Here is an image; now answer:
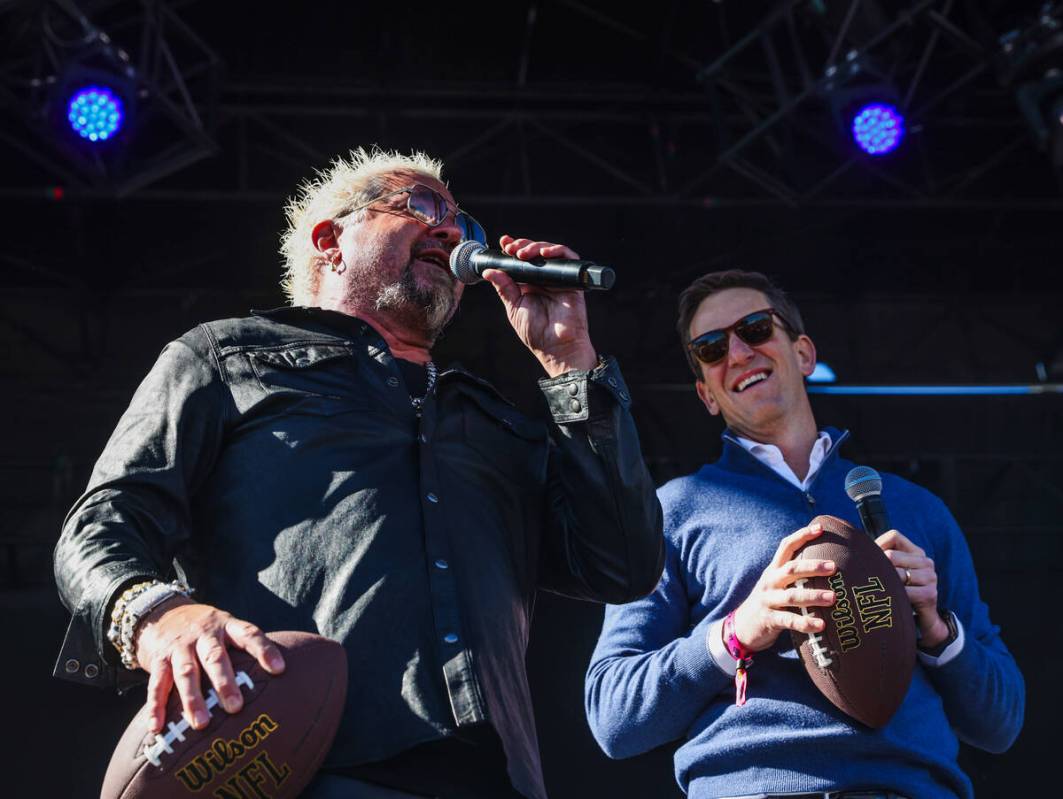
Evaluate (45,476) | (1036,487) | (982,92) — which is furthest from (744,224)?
(45,476)

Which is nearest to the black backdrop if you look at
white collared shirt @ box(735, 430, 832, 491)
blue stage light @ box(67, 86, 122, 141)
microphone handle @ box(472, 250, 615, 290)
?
blue stage light @ box(67, 86, 122, 141)

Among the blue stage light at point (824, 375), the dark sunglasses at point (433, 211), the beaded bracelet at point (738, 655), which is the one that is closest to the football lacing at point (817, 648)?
→ the beaded bracelet at point (738, 655)

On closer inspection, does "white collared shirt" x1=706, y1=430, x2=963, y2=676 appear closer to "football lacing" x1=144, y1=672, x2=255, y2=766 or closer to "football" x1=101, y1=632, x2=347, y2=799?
"football" x1=101, y1=632, x2=347, y2=799

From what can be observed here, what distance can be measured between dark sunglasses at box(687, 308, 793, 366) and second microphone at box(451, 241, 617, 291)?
2.38ft

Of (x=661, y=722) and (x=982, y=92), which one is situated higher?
(x=982, y=92)

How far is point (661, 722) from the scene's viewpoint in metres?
2.25

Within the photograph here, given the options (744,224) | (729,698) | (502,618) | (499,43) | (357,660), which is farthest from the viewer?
(744,224)

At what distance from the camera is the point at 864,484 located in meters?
2.23

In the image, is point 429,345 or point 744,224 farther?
point 744,224

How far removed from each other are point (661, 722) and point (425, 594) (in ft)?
2.39

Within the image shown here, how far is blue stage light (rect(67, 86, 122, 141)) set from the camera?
15.8 ft

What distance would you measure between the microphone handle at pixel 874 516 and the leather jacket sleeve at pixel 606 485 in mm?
464

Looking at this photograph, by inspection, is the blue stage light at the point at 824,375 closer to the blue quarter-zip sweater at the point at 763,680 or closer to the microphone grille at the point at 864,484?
the blue quarter-zip sweater at the point at 763,680

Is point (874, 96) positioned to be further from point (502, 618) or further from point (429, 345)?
point (502, 618)
